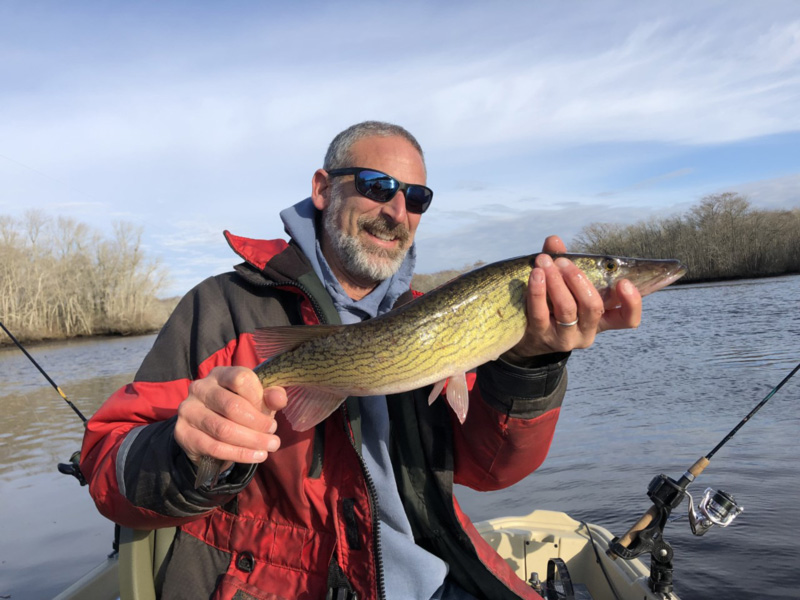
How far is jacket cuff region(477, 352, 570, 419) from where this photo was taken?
2.20 meters

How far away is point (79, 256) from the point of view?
44.4 metres

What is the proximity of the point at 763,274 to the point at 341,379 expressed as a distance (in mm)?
44691

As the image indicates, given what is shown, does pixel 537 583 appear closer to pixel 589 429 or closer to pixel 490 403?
pixel 490 403

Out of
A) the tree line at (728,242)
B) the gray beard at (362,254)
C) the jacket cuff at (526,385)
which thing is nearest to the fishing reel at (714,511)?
the jacket cuff at (526,385)

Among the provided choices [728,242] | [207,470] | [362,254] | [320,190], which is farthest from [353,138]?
[728,242]

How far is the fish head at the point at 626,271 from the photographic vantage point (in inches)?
89.4

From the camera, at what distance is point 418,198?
3102 mm

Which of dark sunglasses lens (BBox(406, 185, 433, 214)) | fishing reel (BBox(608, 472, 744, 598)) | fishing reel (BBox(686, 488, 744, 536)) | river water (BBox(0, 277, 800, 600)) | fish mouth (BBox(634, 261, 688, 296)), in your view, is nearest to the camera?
fish mouth (BBox(634, 261, 688, 296))

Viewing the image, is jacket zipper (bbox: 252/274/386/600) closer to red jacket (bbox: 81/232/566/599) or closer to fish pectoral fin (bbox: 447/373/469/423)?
red jacket (bbox: 81/232/566/599)

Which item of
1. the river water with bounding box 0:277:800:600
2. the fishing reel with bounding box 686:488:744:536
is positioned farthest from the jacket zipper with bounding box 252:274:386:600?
the river water with bounding box 0:277:800:600

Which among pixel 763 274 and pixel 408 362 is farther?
pixel 763 274

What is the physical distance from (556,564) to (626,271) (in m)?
2.02

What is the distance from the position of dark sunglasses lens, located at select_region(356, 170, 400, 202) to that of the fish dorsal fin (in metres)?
1.04

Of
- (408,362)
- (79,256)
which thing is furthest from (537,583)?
(79,256)
